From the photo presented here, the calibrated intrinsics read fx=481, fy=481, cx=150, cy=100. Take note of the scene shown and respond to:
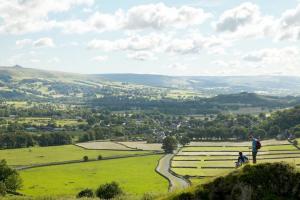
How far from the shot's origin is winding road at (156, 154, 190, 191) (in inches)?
4358

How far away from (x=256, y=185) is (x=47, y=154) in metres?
145

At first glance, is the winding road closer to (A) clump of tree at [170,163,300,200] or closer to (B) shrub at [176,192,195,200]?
(B) shrub at [176,192,195,200]

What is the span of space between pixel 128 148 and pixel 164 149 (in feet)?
53.7

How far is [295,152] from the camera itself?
157 metres

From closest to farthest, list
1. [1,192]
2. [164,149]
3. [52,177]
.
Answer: [1,192]
[52,177]
[164,149]

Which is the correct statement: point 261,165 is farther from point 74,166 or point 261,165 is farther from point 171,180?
point 74,166

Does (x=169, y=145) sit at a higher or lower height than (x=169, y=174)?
lower

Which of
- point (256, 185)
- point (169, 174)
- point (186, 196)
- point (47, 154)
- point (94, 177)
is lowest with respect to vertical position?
point (47, 154)

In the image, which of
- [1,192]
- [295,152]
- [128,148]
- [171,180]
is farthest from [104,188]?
[128,148]

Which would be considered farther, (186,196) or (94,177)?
(94,177)

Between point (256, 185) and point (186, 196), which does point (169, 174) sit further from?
point (256, 185)

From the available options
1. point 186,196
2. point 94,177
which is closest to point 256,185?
point 186,196

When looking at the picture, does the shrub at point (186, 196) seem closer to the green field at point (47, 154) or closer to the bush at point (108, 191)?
the bush at point (108, 191)

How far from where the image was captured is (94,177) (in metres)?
129
